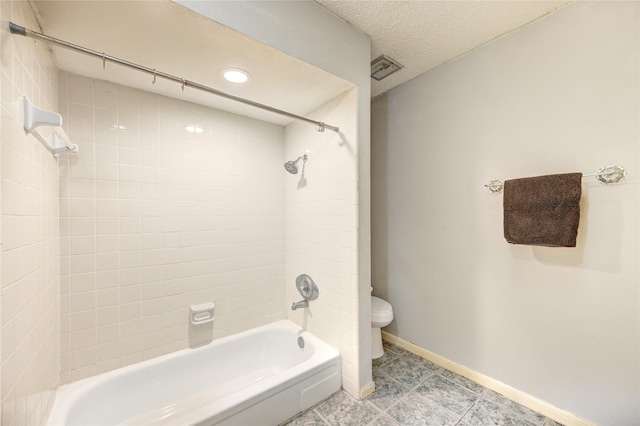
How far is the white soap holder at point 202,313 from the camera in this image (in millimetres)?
1759

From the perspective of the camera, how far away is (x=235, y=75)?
1432mm

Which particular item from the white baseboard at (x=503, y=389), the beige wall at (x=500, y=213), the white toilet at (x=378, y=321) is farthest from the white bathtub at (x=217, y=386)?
the beige wall at (x=500, y=213)

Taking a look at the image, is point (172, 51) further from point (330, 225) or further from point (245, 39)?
point (330, 225)

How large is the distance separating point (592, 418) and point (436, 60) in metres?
2.28

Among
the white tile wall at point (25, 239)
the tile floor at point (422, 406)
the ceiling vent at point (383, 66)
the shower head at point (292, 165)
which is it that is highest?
the ceiling vent at point (383, 66)

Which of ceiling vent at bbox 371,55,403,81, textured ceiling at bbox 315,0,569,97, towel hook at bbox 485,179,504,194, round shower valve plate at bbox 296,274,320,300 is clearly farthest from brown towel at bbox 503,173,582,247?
round shower valve plate at bbox 296,274,320,300

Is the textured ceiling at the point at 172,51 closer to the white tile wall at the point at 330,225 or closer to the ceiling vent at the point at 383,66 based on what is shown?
the white tile wall at the point at 330,225

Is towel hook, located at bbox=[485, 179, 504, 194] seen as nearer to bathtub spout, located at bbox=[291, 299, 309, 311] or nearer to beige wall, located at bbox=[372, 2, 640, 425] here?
beige wall, located at bbox=[372, 2, 640, 425]

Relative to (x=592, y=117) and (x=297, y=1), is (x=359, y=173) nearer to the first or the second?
(x=297, y=1)

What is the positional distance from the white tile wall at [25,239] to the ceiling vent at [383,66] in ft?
5.84

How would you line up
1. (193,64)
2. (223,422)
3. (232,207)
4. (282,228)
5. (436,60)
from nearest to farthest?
(223,422) < (193,64) < (436,60) < (232,207) < (282,228)

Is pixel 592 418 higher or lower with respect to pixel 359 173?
lower

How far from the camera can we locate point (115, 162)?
1.53 m

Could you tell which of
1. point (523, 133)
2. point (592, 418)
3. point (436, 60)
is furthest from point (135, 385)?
point (436, 60)
